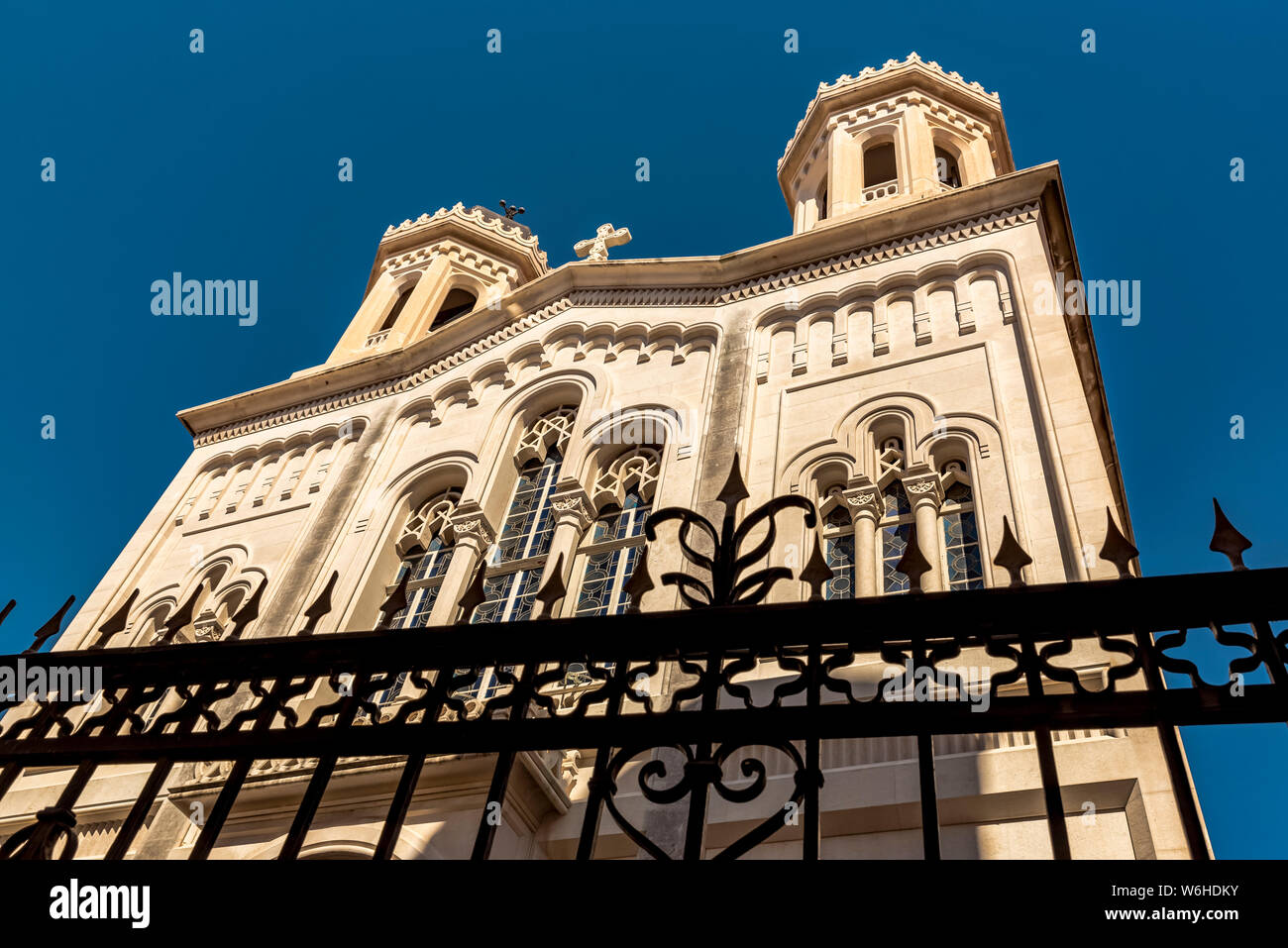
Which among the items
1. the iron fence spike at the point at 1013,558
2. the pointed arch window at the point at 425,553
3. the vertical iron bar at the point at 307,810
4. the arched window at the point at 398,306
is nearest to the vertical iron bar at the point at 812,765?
the iron fence spike at the point at 1013,558

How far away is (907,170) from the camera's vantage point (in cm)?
1781

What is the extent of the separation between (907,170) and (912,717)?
1582 centimetres

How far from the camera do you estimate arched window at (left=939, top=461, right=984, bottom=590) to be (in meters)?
9.07

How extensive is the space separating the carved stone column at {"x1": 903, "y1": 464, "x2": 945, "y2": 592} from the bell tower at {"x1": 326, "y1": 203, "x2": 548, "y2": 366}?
13.1 metres

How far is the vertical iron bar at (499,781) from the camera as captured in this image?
3.59 m

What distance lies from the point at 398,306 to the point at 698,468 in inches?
527

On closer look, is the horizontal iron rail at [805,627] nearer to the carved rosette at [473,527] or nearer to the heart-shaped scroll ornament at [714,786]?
the heart-shaped scroll ornament at [714,786]

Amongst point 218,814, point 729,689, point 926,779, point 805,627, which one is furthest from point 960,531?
point 218,814

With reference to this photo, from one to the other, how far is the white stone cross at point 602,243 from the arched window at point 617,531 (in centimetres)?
584

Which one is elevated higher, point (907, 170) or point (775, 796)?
point (907, 170)

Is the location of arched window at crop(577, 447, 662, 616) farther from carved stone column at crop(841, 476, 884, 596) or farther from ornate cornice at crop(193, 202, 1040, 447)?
ornate cornice at crop(193, 202, 1040, 447)
